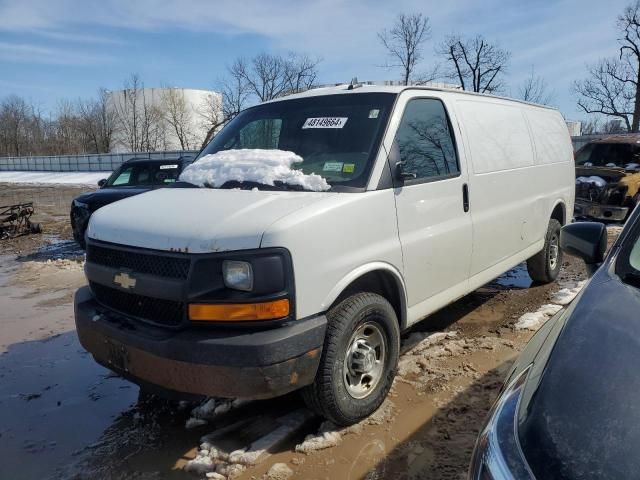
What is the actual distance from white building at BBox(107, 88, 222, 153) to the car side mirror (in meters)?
56.5

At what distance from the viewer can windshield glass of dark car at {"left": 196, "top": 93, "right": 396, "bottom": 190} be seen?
3379mm

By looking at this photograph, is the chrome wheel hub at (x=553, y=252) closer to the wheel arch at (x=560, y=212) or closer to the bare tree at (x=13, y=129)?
the wheel arch at (x=560, y=212)

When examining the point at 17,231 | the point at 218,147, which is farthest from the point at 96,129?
the point at 218,147

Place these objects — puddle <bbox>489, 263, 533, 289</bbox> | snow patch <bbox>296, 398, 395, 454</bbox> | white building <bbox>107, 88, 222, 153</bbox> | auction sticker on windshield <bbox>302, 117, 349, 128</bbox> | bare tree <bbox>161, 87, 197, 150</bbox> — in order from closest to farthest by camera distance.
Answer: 1. snow patch <bbox>296, 398, 395, 454</bbox>
2. auction sticker on windshield <bbox>302, 117, 349, 128</bbox>
3. puddle <bbox>489, 263, 533, 289</bbox>
4. bare tree <bbox>161, 87, 197, 150</bbox>
5. white building <bbox>107, 88, 222, 153</bbox>

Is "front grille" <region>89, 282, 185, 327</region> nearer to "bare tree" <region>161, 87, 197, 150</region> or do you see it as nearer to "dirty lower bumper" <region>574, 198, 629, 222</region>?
"dirty lower bumper" <region>574, 198, 629, 222</region>

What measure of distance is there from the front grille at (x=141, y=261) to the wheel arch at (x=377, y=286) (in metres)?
0.83

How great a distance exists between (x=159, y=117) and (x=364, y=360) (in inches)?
2370

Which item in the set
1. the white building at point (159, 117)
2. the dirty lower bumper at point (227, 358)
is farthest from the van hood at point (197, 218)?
the white building at point (159, 117)

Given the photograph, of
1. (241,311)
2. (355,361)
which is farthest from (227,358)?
(355,361)

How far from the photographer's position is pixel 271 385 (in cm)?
264

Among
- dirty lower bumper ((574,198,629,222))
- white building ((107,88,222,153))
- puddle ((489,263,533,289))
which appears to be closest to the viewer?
puddle ((489,263,533,289))

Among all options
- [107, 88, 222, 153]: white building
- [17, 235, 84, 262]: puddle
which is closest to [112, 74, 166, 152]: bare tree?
[107, 88, 222, 153]: white building

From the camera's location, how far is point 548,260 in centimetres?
629

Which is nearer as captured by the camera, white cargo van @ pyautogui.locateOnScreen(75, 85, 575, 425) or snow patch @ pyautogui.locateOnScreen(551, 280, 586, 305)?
white cargo van @ pyautogui.locateOnScreen(75, 85, 575, 425)
